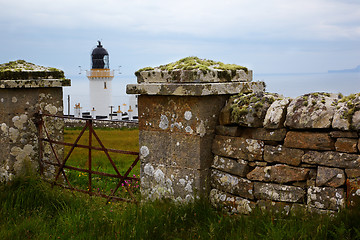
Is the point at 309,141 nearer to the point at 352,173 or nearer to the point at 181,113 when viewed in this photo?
the point at 352,173

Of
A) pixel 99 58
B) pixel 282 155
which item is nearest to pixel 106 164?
pixel 282 155

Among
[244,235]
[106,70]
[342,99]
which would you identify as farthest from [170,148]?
[106,70]

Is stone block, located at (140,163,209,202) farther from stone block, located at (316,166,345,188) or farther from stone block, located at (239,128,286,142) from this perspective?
stone block, located at (316,166,345,188)

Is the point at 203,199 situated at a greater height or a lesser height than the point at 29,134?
lesser

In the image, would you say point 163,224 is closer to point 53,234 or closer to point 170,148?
point 170,148

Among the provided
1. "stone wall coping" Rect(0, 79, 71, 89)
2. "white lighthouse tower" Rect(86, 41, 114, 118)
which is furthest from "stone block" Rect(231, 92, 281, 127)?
"white lighthouse tower" Rect(86, 41, 114, 118)

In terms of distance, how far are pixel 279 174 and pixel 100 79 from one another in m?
34.3

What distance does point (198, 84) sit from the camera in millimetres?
4004

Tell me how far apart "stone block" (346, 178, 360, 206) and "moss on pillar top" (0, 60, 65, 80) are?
4937 millimetres

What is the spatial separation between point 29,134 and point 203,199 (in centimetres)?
354

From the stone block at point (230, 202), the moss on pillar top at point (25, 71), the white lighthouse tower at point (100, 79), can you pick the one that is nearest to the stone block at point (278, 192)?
the stone block at point (230, 202)

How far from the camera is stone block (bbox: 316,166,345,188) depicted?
338cm

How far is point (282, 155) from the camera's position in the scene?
12.1ft

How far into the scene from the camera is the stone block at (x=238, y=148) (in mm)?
3842
